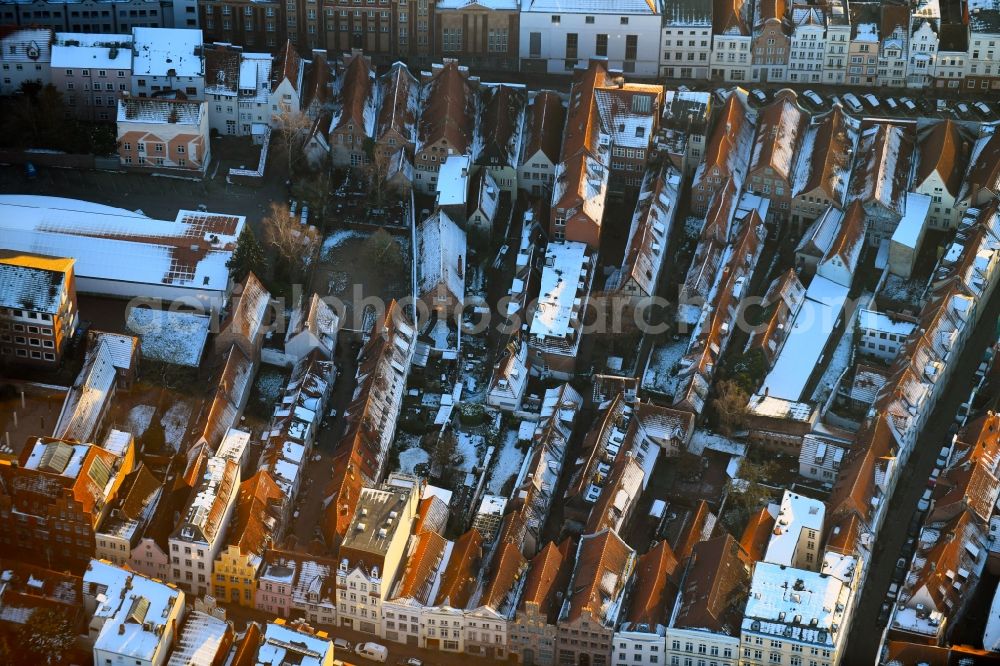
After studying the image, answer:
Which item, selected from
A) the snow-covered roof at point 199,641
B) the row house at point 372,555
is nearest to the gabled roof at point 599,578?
the row house at point 372,555

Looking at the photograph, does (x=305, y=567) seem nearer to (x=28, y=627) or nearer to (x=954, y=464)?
(x=28, y=627)

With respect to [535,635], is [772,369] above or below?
above

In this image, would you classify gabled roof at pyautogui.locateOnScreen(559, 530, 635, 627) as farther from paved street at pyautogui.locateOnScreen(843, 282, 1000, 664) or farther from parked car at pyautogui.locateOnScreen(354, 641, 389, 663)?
paved street at pyautogui.locateOnScreen(843, 282, 1000, 664)

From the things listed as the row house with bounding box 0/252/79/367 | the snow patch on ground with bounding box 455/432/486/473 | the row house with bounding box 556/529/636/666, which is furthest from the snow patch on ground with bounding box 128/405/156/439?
the row house with bounding box 556/529/636/666

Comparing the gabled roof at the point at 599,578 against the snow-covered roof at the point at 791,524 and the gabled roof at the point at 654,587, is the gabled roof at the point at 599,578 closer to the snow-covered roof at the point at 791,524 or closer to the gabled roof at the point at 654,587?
the gabled roof at the point at 654,587

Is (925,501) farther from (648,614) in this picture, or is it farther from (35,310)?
(35,310)

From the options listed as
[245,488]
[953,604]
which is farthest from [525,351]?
[953,604]
